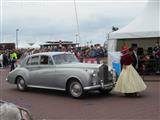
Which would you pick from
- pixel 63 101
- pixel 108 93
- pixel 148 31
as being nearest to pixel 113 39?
pixel 148 31

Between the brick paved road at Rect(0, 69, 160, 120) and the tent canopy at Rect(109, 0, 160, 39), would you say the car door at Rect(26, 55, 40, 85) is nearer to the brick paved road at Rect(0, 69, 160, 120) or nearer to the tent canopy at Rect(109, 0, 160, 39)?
the brick paved road at Rect(0, 69, 160, 120)

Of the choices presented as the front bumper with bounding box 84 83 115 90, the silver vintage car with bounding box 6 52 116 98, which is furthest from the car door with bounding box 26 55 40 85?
the front bumper with bounding box 84 83 115 90

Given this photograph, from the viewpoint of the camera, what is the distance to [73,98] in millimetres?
12289

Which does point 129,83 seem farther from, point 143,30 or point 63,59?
point 143,30

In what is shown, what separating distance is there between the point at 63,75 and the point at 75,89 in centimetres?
72

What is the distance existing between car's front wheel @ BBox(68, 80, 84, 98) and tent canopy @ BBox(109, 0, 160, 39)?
353 inches

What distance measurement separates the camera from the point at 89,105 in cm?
1091

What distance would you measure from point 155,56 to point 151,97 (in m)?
8.27

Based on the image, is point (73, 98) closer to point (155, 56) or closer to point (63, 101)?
point (63, 101)

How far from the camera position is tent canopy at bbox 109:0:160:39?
2012 cm

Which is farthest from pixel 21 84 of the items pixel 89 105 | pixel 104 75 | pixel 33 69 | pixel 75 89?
pixel 89 105

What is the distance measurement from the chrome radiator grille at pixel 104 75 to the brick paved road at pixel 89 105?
57 centimetres

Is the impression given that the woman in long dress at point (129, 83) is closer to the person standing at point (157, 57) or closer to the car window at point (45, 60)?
the car window at point (45, 60)

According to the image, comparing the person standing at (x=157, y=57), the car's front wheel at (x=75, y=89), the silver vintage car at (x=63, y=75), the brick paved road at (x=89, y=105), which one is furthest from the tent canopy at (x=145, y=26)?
the car's front wheel at (x=75, y=89)
